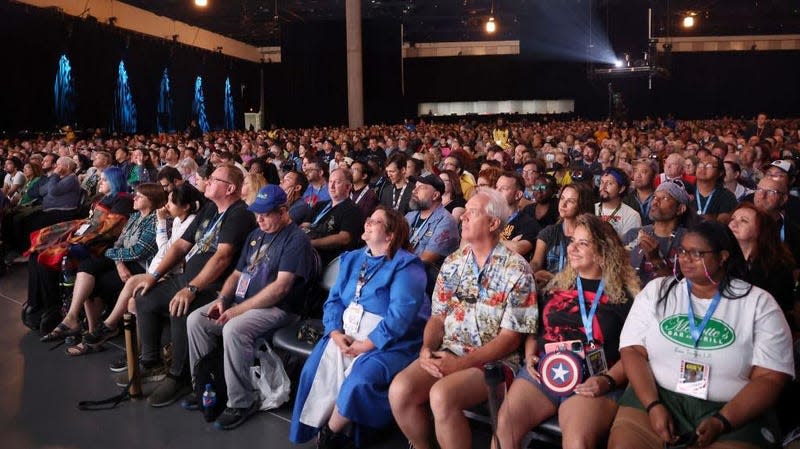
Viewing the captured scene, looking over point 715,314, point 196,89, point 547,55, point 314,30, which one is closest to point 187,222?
point 715,314

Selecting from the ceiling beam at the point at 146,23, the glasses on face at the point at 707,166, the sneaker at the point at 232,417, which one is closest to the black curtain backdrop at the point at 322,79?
the ceiling beam at the point at 146,23

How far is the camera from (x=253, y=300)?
4.01 m

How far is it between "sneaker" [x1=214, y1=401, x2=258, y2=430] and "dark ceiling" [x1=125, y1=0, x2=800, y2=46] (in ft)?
66.9

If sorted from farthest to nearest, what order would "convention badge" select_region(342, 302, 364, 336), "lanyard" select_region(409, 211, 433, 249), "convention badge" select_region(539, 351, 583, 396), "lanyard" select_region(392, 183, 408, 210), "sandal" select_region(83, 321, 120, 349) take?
"lanyard" select_region(392, 183, 408, 210)
"sandal" select_region(83, 321, 120, 349)
"lanyard" select_region(409, 211, 433, 249)
"convention badge" select_region(342, 302, 364, 336)
"convention badge" select_region(539, 351, 583, 396)

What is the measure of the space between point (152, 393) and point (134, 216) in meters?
1.63

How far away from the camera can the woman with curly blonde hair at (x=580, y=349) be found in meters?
2.67

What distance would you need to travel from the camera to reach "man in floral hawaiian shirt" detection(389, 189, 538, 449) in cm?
288

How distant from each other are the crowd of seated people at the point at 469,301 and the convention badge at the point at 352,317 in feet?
0.03

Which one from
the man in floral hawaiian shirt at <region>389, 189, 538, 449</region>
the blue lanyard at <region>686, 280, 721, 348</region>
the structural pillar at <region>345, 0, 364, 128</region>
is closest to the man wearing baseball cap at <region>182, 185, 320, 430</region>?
the man in floral hawaiian shirt at <region>389, 189, 538, 449</region>

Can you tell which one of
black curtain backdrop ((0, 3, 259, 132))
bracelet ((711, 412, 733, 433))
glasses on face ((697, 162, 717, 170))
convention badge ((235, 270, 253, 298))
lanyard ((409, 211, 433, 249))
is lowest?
bracelet ((711, 412, 733, 433))

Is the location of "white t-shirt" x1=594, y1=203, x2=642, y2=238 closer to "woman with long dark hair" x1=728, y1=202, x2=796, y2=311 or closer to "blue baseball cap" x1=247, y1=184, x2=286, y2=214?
"woman with long dark hair" x1=728, y1=202, x2=796, y2=311

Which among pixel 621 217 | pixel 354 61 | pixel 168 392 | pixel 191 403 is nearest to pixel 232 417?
pixel 191 403

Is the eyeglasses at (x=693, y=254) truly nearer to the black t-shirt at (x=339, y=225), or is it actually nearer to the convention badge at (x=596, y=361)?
the convention badge at (x=596, y=361)

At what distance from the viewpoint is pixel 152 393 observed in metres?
4.15
